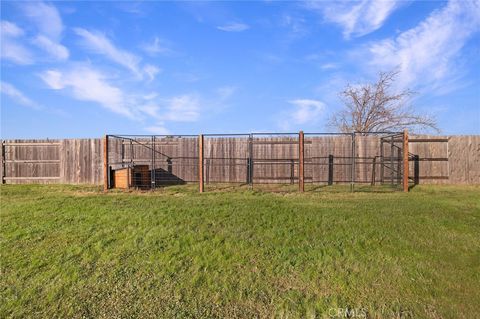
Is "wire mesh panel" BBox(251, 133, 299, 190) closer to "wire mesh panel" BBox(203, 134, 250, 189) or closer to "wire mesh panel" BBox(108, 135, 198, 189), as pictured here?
"wire mesh panel" BBox(203, 134, 250, 189)

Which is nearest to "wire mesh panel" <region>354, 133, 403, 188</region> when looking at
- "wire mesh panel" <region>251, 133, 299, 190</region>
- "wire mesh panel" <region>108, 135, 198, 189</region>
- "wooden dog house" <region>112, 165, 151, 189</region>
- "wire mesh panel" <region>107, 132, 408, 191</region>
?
"wire mesh panel" <region>107, 132, 408, 191</region>

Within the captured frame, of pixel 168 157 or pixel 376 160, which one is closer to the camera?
pixel 376 160

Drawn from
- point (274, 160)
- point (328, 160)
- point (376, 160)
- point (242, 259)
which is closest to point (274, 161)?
point (274, 160)

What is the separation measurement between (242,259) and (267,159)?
7.63 meters

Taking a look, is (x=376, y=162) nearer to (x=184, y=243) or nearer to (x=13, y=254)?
(x=184, y=243)

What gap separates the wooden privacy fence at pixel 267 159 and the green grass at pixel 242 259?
A: 434 cm

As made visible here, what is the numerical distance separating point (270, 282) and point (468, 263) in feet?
9.96

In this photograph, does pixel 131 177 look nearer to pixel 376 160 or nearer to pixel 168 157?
pixel 168 157

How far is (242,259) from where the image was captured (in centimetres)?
534

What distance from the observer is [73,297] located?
4676 millimetres

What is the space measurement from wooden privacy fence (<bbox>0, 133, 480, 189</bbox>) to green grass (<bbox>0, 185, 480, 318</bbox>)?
4335 millimetres

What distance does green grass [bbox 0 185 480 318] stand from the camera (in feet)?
Answer: 14.2

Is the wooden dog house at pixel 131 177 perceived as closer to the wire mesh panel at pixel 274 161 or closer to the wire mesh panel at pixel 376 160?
the wire mesh panel at pixel 274 161

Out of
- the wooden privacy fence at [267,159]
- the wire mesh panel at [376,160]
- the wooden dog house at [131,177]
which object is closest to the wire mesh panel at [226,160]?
the wooden privacy fence at [267,159]
